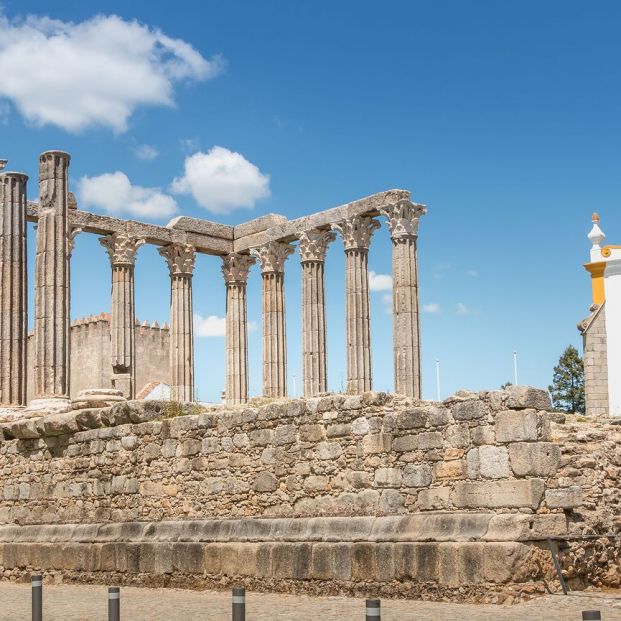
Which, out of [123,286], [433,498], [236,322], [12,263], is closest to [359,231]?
[236,322]

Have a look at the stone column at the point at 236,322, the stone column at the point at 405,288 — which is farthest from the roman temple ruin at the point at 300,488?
the stone column at the point at 236,322

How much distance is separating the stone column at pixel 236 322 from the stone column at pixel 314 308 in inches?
125

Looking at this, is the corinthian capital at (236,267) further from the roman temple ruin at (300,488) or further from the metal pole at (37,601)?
the metal pole at (37,601)

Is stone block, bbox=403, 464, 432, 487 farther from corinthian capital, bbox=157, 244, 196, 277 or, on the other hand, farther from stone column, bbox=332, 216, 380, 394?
corinthian capital, bbox=157, 244, 196, 277

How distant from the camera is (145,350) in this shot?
46.1 m

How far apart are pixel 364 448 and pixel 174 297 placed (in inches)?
758

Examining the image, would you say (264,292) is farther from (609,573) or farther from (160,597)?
(609,573)

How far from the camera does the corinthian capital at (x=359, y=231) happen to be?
2770 cm

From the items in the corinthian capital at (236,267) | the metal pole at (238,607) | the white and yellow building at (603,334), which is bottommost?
the metal pole at (238,607)

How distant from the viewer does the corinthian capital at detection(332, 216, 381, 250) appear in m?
27.7

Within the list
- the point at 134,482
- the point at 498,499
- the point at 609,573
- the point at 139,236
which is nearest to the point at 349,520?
the point at 498,499

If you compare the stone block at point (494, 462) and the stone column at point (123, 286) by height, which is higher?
the stone column at point (123, 286)

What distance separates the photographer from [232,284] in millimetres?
31859

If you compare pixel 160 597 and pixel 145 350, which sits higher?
pixel 145 350
